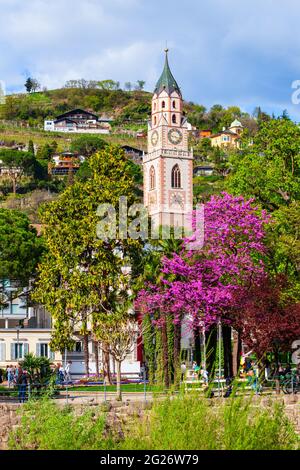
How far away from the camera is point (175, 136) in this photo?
99.8 metres

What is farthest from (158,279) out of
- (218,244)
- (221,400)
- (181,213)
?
(181,213)

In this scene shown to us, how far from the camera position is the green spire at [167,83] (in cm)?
10050

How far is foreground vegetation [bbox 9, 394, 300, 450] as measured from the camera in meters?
20.2

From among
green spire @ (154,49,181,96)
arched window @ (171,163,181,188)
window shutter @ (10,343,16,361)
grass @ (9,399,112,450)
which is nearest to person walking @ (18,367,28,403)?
grass @ (9,399,112,450)

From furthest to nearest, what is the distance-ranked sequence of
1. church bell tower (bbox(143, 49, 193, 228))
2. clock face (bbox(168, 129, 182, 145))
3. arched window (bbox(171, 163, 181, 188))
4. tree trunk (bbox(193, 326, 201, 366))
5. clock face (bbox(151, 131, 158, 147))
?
1. clock face (bbox(151, 131, 158, 147))
2. clock face (bbox(168, 129, 182, 145))
3. arched window (bbox(171, 163, 181, 188))
4. church bell tower (bbox(143, 49, 193, 228))
5. tree trunk (bbox(193, 326, 201, 366))

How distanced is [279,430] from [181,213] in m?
74.6

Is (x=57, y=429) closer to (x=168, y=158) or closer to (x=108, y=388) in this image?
(x=108, y=388)

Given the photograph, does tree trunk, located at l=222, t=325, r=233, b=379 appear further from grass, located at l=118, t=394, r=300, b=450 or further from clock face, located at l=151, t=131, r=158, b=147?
clock face, located at l=151, t=131, r=158, b=147

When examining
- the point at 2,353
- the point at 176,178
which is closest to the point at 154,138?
the point at 176,178


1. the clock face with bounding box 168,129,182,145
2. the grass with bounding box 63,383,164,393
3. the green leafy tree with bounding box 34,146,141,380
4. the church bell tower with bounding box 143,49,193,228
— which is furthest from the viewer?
the clock face with bounding box 168,129,182,145

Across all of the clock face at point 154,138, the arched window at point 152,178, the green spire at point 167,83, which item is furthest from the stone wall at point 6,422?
the green spire at point 167,83

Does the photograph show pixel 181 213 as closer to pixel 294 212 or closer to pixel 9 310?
pixel 9 310

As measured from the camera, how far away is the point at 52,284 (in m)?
45.9
